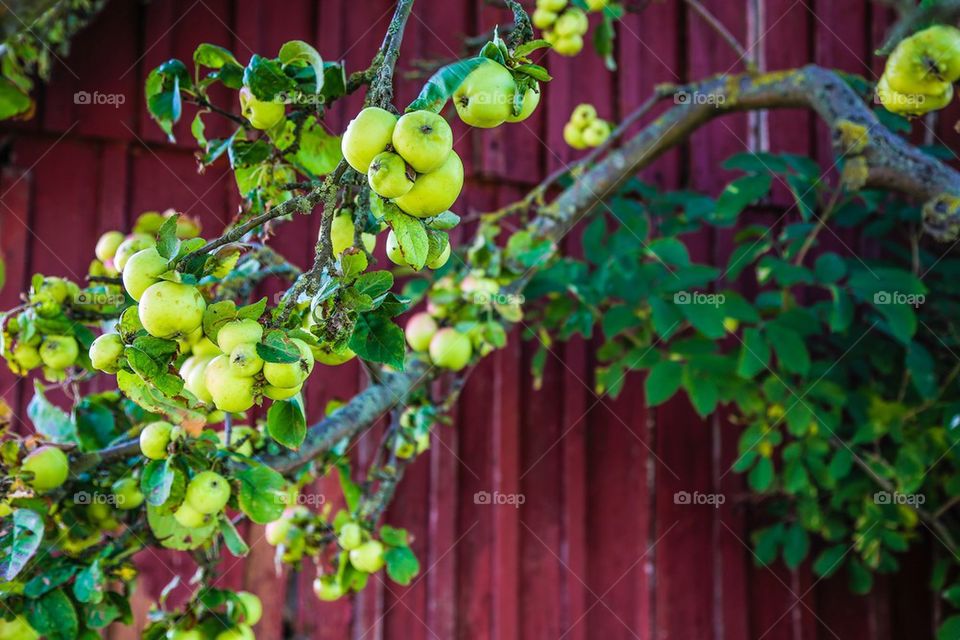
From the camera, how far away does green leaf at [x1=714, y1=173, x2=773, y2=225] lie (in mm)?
2264

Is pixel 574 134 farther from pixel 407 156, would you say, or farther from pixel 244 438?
pixel 407 156

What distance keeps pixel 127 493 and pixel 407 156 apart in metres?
0.99

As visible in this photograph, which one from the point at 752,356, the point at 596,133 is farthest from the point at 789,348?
the point at 596,133

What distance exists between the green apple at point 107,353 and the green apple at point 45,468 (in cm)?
50

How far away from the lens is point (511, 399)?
A: 2641mm

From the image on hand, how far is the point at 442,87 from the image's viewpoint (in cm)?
91

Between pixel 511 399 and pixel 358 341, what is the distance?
5.45 feet

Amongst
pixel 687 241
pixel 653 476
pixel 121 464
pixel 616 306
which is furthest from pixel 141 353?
pixel 687 241

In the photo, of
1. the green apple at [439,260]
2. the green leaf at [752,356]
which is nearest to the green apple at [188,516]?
the green apple at [439,260]

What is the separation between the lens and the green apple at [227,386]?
2.92 feet

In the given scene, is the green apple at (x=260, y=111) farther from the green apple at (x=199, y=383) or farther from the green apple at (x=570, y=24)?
the green apple at (x=570, y=24)

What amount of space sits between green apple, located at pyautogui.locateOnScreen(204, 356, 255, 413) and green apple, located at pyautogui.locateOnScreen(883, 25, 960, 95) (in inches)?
52.4

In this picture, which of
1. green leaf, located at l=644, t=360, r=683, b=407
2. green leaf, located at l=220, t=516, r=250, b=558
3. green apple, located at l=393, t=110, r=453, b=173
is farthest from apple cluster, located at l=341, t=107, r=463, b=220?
green leaf, located at l=644, t=360, r=683, b=407

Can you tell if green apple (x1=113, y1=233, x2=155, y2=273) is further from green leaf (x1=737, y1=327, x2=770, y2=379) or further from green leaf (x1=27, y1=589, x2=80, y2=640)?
green leaf (x1=737, y1=327, x2=770, y2=379)
